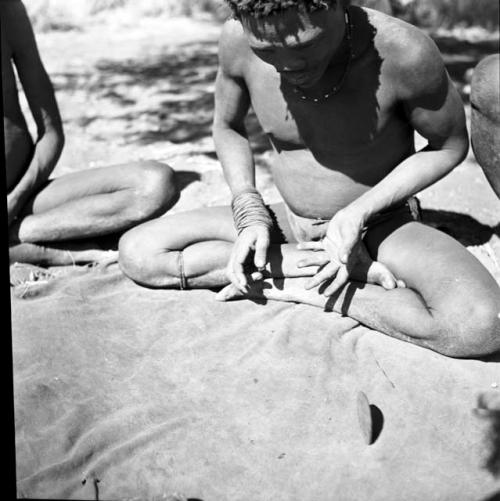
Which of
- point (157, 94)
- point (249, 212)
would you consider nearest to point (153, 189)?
point (249, 212)

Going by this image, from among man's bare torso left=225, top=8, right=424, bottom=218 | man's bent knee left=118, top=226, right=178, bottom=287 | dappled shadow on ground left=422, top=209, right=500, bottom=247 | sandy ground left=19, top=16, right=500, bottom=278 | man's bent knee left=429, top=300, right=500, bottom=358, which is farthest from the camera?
sandy ground left=19, top=16, right=500, bottom=278

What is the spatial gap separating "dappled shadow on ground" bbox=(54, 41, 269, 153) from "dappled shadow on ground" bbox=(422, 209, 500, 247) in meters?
1.49

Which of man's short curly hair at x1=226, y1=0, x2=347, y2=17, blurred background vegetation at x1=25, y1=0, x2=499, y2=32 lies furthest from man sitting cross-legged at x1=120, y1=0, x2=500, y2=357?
blurred background vegetation at x1=25, y1=0, x2=499, y2=32

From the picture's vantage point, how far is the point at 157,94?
6598mm

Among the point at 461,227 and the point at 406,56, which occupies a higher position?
the point at 406,56

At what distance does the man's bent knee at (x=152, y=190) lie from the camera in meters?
3.99

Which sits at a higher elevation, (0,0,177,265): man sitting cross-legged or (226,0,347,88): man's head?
(226,0,347,88): man's head

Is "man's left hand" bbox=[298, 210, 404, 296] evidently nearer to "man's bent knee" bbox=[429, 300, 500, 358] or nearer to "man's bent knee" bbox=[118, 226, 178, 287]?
"man's bent knee" bbox=[429, 300, 500, 358]

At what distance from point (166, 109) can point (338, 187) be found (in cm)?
328

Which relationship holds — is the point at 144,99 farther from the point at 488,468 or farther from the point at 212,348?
the point at 488,468

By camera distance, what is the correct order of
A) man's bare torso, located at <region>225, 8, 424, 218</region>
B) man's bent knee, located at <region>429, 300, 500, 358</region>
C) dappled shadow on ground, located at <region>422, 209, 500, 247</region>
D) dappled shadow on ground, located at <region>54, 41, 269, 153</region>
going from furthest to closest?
1. dappled shadow on ground, located at <region>54, 41, 269, 153</region>
2. dappled shadow on ground, located at <region>422, 209, 500, 247</region>
3. man's bare torso, located at <region>225, 8, 424, 218</region>
4. man's bent knee, located at <region>429, 300, 500, 358</region>

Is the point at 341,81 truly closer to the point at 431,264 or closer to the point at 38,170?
the point at 431,264

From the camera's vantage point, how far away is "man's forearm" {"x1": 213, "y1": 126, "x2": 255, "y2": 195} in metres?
3.45

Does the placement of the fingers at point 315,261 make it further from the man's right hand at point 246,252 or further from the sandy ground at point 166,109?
the sandy ground at point 166,109
